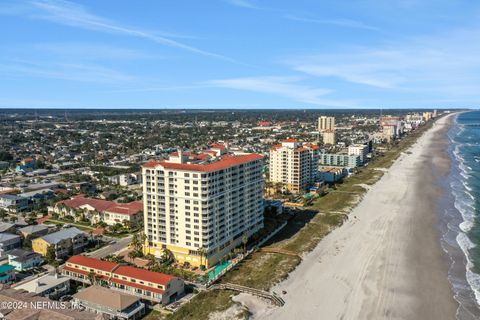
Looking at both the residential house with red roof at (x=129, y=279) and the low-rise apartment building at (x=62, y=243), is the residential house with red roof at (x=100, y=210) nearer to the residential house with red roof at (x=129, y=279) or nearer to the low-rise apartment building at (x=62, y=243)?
the low-rise apartment building at (x=62, y=243)

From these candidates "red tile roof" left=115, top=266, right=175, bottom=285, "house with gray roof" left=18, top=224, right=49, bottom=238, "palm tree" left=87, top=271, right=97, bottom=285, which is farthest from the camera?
"house with gray roof" left=18, top=224, right=49, bottom=238

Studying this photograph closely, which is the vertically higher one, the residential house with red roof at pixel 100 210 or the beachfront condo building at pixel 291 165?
the beachfront condo building at pixel 291 165

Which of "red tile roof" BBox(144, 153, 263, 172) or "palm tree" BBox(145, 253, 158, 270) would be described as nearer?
"red tile roof" BBox(144, 153, 263, 172)

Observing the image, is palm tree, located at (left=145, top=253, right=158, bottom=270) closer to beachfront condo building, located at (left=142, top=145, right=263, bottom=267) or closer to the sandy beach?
beachfront condo building, located at (left=142, top=145, right=263, bottom=267)

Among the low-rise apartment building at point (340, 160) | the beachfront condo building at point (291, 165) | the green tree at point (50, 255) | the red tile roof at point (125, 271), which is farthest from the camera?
the low-rise apartment building at point (340, 160)

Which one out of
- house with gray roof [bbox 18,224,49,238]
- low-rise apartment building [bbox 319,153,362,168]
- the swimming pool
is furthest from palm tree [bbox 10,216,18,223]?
low-rise apartment building [bbox 319,153,362,168]

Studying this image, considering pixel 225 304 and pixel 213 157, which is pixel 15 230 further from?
pixel 225 304

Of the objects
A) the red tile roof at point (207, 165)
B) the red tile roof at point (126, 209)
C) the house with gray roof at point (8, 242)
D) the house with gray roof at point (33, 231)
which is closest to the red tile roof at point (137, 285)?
the red tile roof at point (207, 165)
